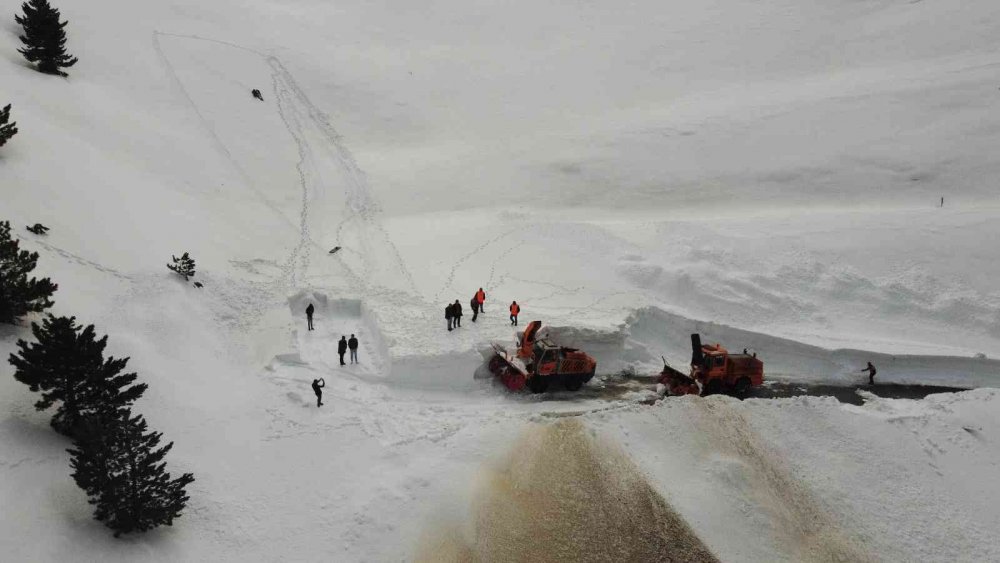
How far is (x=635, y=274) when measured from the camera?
24.0 m

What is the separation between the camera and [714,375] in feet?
58.9

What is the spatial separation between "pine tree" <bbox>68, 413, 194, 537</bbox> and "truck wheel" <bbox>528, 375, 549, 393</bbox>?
8.77 metres

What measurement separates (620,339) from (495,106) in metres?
23.8

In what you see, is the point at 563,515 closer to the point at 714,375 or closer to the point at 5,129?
the point at 714,375

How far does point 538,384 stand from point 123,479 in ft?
32.6

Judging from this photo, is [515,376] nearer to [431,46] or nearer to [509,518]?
[509,518]

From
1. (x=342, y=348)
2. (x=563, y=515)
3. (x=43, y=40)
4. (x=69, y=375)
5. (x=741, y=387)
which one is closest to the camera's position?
(x=69, y=375)

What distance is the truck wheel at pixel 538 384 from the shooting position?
56.9 ft

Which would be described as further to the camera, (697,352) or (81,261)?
(697,352)

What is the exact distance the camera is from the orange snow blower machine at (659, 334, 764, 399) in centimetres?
1795

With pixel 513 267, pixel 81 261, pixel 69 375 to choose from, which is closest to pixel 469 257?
pixel 513 267

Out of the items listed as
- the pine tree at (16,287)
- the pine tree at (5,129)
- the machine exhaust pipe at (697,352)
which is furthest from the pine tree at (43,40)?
the machine exhaust pipe at (697,352)

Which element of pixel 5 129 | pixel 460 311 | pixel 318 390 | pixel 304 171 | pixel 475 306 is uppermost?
pixel 304 171

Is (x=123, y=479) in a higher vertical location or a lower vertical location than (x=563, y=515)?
higher
